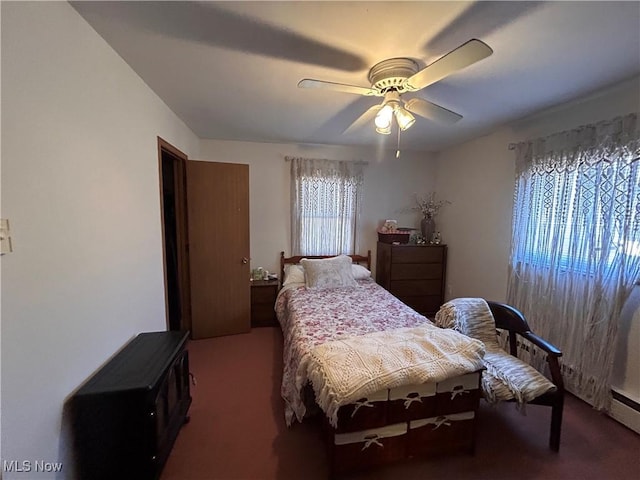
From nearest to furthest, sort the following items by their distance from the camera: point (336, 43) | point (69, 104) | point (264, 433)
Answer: point (69, 104) < point (336, 43) < point (264, 433)

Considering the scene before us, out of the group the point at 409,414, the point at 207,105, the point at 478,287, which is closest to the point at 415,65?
the point at 207,105

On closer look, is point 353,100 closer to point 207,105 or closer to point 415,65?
point 415,65

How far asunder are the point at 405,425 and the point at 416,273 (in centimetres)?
247

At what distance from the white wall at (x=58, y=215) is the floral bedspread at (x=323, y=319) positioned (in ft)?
3.62

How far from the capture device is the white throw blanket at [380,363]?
1375 millimetres

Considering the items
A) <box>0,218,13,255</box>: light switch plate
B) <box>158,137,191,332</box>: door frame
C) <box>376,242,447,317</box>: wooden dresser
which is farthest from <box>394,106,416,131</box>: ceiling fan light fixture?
<box>158,137,191,332</box>: door frame

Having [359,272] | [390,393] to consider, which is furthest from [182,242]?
[390,393]

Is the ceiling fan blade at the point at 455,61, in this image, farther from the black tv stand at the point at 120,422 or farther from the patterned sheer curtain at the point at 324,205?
the patterned sheer curtain at the point at 324,205

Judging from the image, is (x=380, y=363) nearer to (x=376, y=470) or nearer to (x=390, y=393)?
(x=390, y=393)

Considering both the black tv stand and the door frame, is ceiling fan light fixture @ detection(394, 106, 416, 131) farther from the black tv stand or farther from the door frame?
the door frame

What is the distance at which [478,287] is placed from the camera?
335 centimetres

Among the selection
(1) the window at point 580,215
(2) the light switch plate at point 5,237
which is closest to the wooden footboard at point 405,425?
(1) the window at point 580,215

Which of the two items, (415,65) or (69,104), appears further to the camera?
(415,65)

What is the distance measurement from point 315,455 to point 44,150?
206cm
